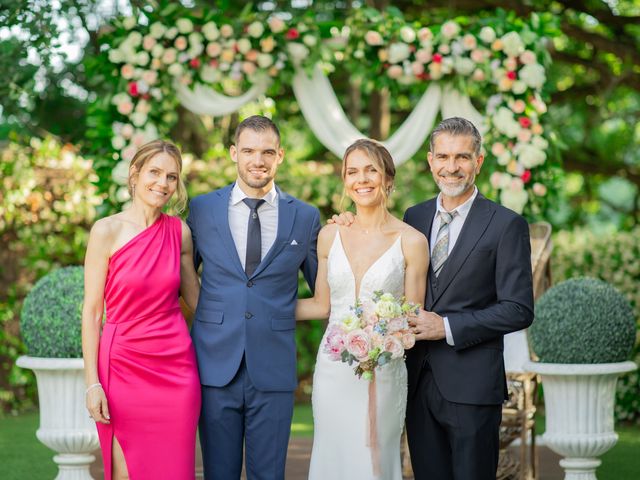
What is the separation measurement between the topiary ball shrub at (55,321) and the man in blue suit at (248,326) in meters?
1.81

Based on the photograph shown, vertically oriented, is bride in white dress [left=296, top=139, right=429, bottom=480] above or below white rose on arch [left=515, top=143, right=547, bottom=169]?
below

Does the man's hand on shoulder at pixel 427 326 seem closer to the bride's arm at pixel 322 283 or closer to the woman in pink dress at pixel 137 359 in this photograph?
the bride's arm at pixel 322 283

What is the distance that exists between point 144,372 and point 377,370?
100 centimetres

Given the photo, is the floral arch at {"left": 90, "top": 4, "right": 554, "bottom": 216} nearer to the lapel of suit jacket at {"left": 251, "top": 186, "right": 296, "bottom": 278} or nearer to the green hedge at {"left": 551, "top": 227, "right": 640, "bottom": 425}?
the green hedge at {"left": 551, "top": 227, "right": 640, "bottom": 425}

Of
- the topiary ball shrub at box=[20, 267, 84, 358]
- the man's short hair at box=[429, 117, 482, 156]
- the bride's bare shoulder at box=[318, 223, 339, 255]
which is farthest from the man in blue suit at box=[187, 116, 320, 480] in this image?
the topiary ball shrub at box=[20, 267, 84, 358]

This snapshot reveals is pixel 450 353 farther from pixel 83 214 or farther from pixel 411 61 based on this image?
pixel 83 214

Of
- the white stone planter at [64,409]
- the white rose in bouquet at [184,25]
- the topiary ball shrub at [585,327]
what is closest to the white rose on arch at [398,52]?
the white rose in bouquet at [184,25]

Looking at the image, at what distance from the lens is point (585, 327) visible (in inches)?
238

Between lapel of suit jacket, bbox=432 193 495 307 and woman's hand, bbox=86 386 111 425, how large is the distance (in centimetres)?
146

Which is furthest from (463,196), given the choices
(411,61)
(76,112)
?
(76,112)

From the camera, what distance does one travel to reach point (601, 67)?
38.1ft

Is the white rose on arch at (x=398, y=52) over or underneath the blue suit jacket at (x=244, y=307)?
over

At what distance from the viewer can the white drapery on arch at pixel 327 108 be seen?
8.38 m

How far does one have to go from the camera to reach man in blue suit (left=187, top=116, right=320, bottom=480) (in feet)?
14.4
